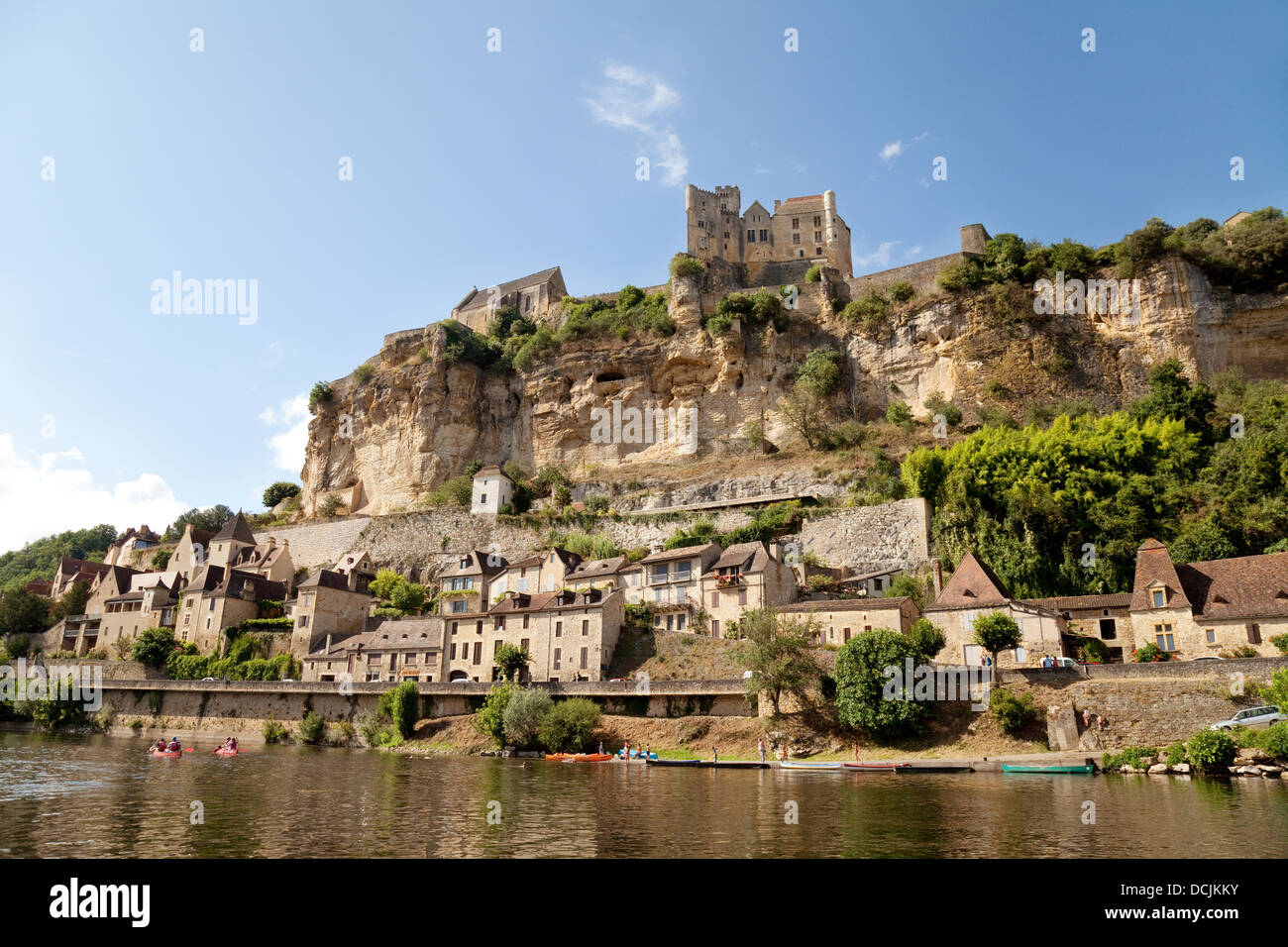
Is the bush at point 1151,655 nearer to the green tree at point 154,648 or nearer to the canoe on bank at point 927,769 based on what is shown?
the canoe on bank at point 927,769

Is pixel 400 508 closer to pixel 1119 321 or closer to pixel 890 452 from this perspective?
pixel 890 452

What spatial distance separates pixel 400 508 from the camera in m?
74.5

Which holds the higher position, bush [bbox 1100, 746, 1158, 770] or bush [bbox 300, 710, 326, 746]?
bush [bbox 1100, 746, 1158, 770]

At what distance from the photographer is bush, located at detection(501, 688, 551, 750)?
39.2 meters

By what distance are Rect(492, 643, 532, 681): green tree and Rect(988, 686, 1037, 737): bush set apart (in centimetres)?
2433

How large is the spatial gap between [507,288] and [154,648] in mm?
52223

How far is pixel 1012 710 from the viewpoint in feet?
105

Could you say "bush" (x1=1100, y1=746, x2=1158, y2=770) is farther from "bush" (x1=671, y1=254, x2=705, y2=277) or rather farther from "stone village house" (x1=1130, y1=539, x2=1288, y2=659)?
"bush" (x1=671, y1=254, x2=705, y2=277)

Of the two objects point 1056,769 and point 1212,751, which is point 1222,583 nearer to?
point 1212,751

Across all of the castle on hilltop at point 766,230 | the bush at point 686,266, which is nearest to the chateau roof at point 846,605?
the bush at point 686,266

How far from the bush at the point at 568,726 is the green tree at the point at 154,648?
106 feet

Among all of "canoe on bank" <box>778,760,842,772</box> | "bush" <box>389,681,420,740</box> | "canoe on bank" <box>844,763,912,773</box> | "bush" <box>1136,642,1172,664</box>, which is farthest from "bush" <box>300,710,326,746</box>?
"bush" <box>1136,642,1172,664</box>

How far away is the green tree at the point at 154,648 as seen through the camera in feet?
182
